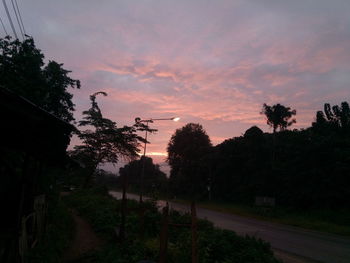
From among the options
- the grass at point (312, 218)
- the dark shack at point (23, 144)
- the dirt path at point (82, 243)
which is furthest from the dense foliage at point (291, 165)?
the dark shack at point (23, 144)

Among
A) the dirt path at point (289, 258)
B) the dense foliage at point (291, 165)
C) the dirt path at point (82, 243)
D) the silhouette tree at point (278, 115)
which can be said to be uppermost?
the silhouette tree at point (278, 115)

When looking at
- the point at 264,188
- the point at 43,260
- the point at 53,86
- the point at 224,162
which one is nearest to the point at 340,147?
the point at 264,188

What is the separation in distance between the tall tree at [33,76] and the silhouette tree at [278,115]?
82.5 feet

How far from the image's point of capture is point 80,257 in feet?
28.8

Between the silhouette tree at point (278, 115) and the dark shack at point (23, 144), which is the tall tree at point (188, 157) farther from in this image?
the dark shack at point (23, 144)

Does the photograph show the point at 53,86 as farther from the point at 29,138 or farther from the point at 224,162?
the point at 224,162

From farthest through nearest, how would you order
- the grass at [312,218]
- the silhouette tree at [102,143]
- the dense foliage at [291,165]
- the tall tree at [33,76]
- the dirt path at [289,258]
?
the silhouette tree at [102,143] < the dense foliage at [291,165] < the grass at [312,218] < the tall tree at [33,76] < the dirt path at [289,258]

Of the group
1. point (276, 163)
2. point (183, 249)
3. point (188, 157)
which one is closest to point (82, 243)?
point (183, 249)

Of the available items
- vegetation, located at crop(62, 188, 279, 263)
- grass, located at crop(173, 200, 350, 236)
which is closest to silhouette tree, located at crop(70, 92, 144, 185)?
grass, located at crop(173, 200, 350, 236)

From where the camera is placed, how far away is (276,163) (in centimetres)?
3453

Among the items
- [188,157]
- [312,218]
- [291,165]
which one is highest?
[188,157]

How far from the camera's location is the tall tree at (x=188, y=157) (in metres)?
49.8

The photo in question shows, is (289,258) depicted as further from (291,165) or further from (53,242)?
(291,165)

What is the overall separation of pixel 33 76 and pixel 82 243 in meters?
10.1
